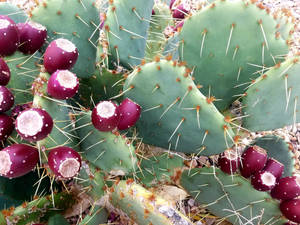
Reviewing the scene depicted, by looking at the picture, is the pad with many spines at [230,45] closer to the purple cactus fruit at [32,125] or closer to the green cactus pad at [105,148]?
the green cactus pad at [105,148]

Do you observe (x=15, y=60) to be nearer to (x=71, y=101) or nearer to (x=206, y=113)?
(x=71, y=101)

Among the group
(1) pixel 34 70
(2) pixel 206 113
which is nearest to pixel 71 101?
(1) pixel 34 70

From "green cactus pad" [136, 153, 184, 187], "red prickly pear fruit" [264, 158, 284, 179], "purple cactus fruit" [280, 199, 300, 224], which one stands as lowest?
"green cactus pad" [136, 153, 184, 187]

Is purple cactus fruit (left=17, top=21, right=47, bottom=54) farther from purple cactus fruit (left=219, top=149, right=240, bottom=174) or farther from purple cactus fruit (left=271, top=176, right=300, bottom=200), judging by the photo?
purple cactus fruit (left=271, top=176, right=300, bottom=200)

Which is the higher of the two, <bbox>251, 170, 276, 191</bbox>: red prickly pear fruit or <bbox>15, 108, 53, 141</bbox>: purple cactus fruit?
<bbox>15, 108, 53, 141</bbox>: purple cactus fruit

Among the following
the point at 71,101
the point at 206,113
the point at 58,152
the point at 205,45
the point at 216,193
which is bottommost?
the point at 216,193

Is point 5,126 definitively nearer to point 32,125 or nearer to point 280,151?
point 32,125

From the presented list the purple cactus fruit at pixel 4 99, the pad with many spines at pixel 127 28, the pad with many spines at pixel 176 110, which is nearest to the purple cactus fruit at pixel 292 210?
the pad with many spines at pixel 176 110

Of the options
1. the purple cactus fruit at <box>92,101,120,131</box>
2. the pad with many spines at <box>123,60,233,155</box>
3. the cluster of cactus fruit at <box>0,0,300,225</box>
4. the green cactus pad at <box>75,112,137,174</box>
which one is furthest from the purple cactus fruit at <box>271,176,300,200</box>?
the purple cactus fruit at <box>92,101,120,131</box>
